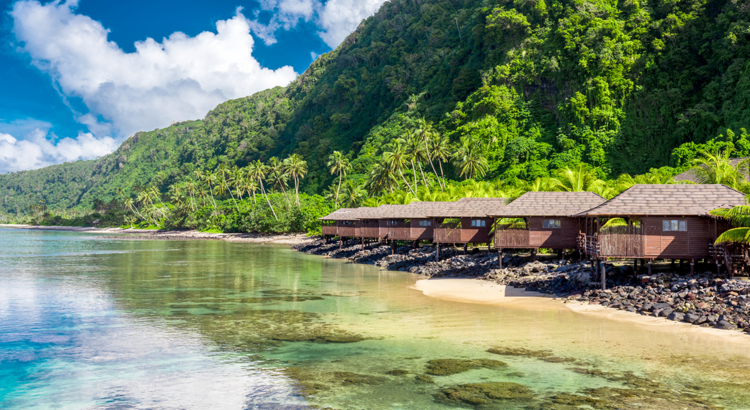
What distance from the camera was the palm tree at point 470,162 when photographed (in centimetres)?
7100

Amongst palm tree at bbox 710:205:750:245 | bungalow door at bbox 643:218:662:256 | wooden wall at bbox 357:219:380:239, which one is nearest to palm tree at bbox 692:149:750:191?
palm tree at bbox 710:205:750:245

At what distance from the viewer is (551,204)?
32906mm

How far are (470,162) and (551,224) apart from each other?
127ft

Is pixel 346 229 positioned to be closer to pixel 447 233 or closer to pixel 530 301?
pixel 447 233

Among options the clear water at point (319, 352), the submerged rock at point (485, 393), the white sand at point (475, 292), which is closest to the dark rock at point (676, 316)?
the clear water at point (319, 352)

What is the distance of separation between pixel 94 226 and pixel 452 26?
118m

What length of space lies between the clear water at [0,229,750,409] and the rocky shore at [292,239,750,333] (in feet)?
5.97

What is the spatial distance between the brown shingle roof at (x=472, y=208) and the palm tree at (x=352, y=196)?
35.1m

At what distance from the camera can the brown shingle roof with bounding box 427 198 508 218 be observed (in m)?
39.4

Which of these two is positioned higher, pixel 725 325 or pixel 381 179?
pixel 381 179

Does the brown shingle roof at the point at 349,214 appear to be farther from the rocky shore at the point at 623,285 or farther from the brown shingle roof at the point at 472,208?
the rocky shore at the point at 623,285

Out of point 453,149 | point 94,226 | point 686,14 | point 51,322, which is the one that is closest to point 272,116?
point 94,226

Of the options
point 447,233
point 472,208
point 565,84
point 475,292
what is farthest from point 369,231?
point 565,84

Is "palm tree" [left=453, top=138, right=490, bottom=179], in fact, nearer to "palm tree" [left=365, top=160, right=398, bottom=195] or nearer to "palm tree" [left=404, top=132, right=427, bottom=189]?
"palm tree" [left=404, top=132, right=427, bottom=189]
